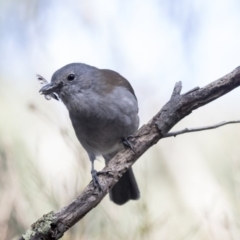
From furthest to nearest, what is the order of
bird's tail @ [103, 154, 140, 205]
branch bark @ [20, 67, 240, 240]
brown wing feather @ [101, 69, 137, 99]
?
bird's tail @ [103, 154, 140, 205] < brown wing feather @ [101, 69, 137, 99] < branch bark @ [20, 67, 240, 240]

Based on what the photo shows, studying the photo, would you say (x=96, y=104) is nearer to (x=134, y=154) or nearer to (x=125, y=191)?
(x=134, y=154)

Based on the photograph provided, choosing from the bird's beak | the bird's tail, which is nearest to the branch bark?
the bird's beak

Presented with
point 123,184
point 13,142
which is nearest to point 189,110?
point 123,184

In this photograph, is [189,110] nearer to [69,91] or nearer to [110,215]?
[69,91]

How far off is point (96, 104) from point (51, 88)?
19cm

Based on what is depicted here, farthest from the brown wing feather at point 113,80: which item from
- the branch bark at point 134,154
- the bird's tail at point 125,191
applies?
the branch bark at point 134,154

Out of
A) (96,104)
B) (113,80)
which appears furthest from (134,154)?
Result: (113,80)

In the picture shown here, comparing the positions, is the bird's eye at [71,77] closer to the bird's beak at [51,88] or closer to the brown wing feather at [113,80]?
the bird's beak at [51,88]

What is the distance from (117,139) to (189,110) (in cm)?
57

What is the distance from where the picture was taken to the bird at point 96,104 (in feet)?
5.61

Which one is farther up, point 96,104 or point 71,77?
point 71,77

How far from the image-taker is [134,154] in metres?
1.38

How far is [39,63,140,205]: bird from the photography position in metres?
1.71

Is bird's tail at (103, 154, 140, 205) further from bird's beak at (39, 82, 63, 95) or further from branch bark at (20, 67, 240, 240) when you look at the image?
branch bark at (20, 67, 240, 240)
